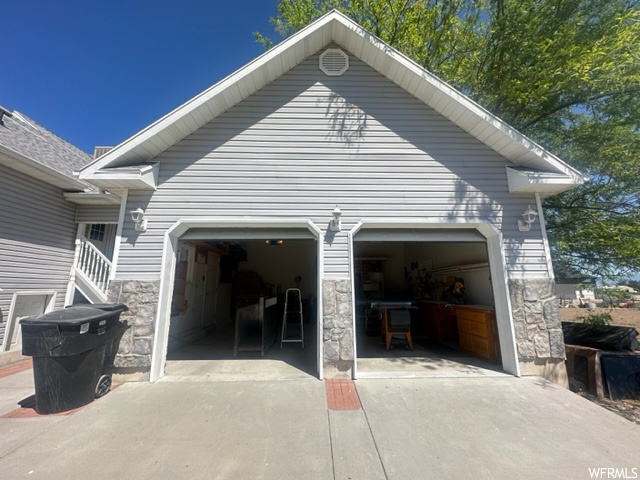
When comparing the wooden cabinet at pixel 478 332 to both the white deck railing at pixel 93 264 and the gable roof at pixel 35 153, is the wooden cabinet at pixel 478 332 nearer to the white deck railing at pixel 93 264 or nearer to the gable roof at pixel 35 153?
the white deck railing at pixel 93 264

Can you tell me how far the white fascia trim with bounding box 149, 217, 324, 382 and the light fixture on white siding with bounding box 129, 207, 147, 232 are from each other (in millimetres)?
399

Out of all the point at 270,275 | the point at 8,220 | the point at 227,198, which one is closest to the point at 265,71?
the point at 227,198

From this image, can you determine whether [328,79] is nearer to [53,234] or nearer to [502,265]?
[502,265]

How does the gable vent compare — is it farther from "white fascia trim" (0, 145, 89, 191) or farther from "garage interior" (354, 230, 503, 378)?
"white fascia trim" (0, 145, 89, 191)

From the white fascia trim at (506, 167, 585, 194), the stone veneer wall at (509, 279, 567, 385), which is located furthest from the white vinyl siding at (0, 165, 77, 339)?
the white fascia trim at (506, 167, 585, 194)

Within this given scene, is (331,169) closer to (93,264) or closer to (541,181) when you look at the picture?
(541,181)

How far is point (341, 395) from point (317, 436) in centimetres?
99

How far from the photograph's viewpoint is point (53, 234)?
246 inches

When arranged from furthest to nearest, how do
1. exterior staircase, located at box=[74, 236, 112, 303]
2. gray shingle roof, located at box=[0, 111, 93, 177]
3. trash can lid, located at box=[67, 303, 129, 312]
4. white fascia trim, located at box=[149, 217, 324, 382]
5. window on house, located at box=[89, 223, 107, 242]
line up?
1. window on house, located at box=[89, 223, 107, 242]
2. exterior staircase, located at box=[74, 236, 112, 303]
3. gray shingle roof, located at box=[0, 111, 93, 177]
4. white fascia trim, located at box=[149, 217, 324, 382]
5. trash can lid, located at box=[67, 303, 129, 312]

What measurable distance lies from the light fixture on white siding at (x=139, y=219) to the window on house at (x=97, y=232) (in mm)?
4156

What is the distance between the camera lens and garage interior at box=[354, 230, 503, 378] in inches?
193

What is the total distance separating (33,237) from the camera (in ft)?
19.1

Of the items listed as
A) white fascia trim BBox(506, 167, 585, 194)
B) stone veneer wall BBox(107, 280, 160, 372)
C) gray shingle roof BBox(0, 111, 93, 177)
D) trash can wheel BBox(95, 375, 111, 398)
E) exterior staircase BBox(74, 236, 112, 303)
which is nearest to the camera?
trash can wheel BBox(95, 375, 111, 398)

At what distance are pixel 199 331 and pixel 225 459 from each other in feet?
18.7
